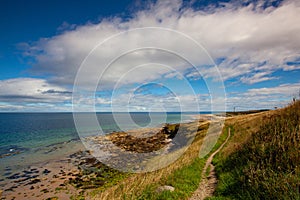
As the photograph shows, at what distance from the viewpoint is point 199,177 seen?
10875mm

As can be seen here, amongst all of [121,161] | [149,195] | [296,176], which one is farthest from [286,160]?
[121,161]

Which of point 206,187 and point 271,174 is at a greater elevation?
point 271,174

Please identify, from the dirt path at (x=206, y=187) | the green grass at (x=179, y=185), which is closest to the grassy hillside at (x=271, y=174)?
the dirt path at (x=206, y=187)

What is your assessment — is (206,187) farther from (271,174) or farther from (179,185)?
(271,174)

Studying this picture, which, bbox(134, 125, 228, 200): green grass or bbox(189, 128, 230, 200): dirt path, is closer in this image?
bbox(134, 125, 228, 200): green grass

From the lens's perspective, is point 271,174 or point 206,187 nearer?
point 271,174

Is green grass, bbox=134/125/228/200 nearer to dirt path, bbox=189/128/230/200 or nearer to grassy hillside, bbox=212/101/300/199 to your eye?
Result: dirt path, bbox=189/128/230/200

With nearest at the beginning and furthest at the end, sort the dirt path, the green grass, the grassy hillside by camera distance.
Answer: the grassy hillside < the green grass < the dirt path

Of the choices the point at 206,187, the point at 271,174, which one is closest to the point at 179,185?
the point at 206,187

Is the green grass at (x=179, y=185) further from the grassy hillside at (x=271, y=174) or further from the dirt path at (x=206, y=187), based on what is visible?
the grassy hillside at (x=271, y=174)

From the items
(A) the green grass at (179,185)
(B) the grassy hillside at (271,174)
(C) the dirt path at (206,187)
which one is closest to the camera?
(B) the grassy hillside at (271,174)

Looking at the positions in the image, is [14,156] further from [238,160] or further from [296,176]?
[296,176]

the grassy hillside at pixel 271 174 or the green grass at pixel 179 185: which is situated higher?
the grassy hillside at pixel 271 174

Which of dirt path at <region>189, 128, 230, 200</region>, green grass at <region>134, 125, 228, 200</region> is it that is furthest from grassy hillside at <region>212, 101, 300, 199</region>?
green grass at <region>134, 125, 228, 200</region>
